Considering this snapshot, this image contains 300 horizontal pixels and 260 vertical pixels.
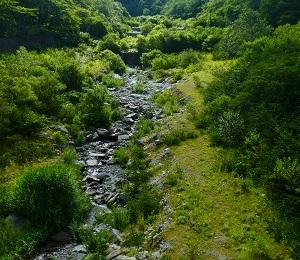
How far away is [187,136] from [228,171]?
17.6 ft

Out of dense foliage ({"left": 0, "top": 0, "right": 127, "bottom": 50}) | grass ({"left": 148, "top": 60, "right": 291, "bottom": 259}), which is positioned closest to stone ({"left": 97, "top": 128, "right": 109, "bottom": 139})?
grass ({"left": 148, "top": 60, "right": 291, "bottom": 259})

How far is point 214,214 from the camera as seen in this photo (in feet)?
53.4

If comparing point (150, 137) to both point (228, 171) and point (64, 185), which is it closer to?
point (228, 171)

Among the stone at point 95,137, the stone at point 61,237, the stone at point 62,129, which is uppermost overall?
the stone at point 62,129

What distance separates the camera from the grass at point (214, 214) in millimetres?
13914

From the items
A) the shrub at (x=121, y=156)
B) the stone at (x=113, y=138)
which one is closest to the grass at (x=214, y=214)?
the shrub at (x=121, y=156)

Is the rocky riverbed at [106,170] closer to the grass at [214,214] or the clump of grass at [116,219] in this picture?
the clump of grass at [116,219]

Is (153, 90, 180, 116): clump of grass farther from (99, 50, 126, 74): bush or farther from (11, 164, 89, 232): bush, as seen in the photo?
(99, 50, 126, 74): bush

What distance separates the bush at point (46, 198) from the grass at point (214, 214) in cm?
499

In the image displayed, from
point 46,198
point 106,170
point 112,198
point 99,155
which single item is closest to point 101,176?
point 106,170

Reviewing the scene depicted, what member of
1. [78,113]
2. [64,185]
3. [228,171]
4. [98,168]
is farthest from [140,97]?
[64,185]

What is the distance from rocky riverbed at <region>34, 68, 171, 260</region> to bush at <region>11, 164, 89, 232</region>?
0.82 metres

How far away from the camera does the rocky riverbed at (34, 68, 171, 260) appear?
50.7 feet

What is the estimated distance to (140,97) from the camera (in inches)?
1569
